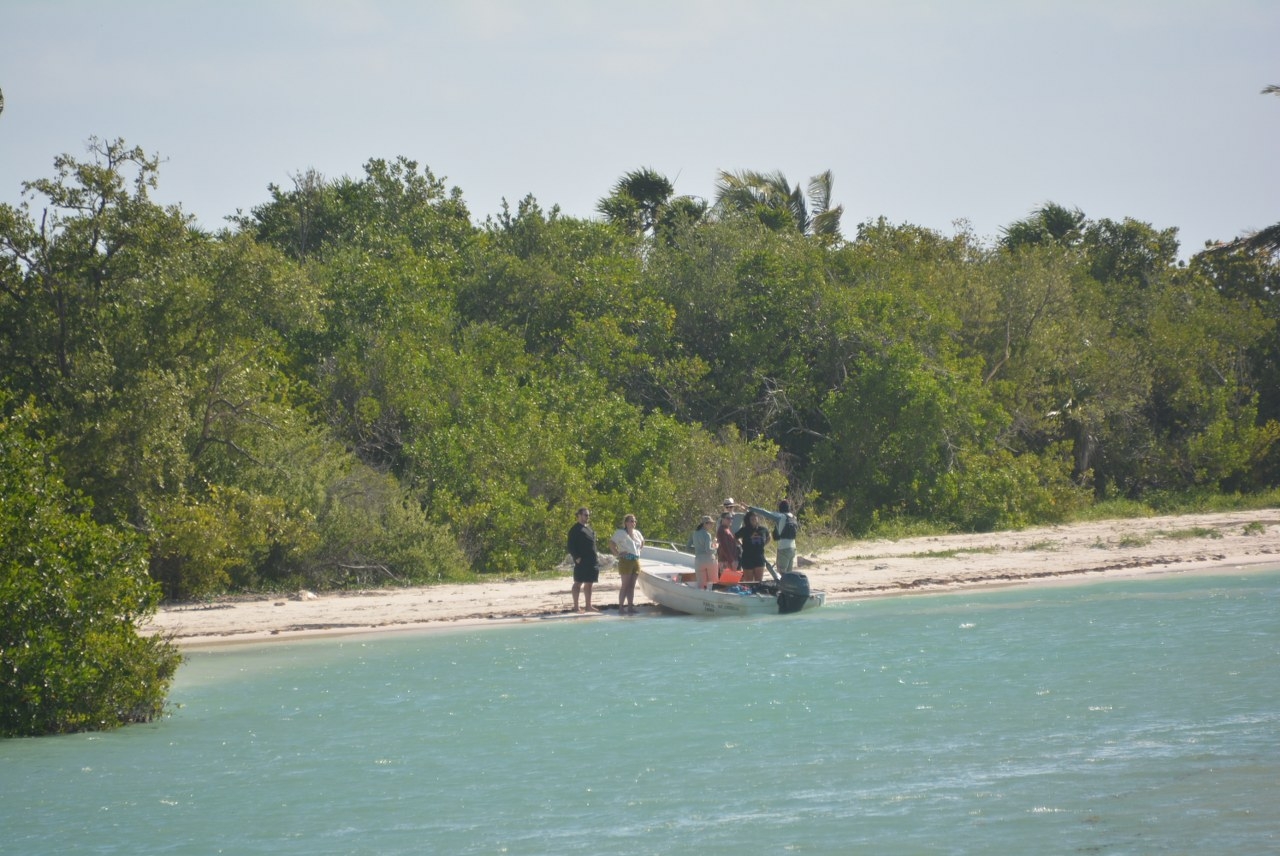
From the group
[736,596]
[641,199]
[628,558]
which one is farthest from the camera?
[641,199]

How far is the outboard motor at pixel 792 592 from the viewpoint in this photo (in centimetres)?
2030

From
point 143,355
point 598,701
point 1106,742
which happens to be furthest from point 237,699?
point 1106,742

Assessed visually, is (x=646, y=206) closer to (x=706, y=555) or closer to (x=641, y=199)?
(x=641, y=199)

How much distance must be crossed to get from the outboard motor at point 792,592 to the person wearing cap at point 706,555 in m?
1.03

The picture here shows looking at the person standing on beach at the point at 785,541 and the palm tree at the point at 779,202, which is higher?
the palm tree at the point at 779,202

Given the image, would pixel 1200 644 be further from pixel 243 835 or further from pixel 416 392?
pixel 416 392

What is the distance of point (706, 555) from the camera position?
67.5 feet

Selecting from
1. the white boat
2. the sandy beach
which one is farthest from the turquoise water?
the sandy beach

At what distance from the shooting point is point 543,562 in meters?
25.0

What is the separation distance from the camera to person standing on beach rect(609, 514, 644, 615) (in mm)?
20562

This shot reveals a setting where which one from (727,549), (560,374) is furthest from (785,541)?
(560,374)

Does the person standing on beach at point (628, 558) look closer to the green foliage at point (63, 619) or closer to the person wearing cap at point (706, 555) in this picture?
the person wearing cap at point (706, 555)

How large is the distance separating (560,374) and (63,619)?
17795 mm

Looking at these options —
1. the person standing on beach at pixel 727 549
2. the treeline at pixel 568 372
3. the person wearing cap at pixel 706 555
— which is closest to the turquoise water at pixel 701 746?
the person wearing cap at pixel 706 555
